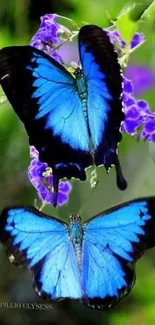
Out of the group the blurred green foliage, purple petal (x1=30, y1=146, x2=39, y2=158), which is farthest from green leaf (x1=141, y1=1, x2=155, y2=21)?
purple petal (x1=30, y1=146, x2=39, y2=158)

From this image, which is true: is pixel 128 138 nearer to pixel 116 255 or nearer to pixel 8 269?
pixel 116 255

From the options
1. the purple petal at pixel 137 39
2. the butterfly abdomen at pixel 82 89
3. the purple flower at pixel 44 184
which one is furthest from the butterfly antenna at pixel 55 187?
the purple petal at pixel 137 39

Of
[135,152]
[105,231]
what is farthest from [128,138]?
[105,231]

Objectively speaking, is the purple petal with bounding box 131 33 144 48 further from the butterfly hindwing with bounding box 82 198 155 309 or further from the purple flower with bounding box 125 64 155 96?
the butterfly hindwing with bounding box 82 198 155 309

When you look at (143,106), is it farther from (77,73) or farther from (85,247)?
(85,247)

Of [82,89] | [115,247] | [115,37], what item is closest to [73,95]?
[82,89]

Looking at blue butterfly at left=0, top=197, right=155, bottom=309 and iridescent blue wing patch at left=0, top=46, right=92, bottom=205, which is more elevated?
iridescent blue wing patch at left=0, top=46, right=92, bottom=205

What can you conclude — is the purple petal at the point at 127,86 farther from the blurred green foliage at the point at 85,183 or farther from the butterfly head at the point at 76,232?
the butterfly head at the point at 76,232
